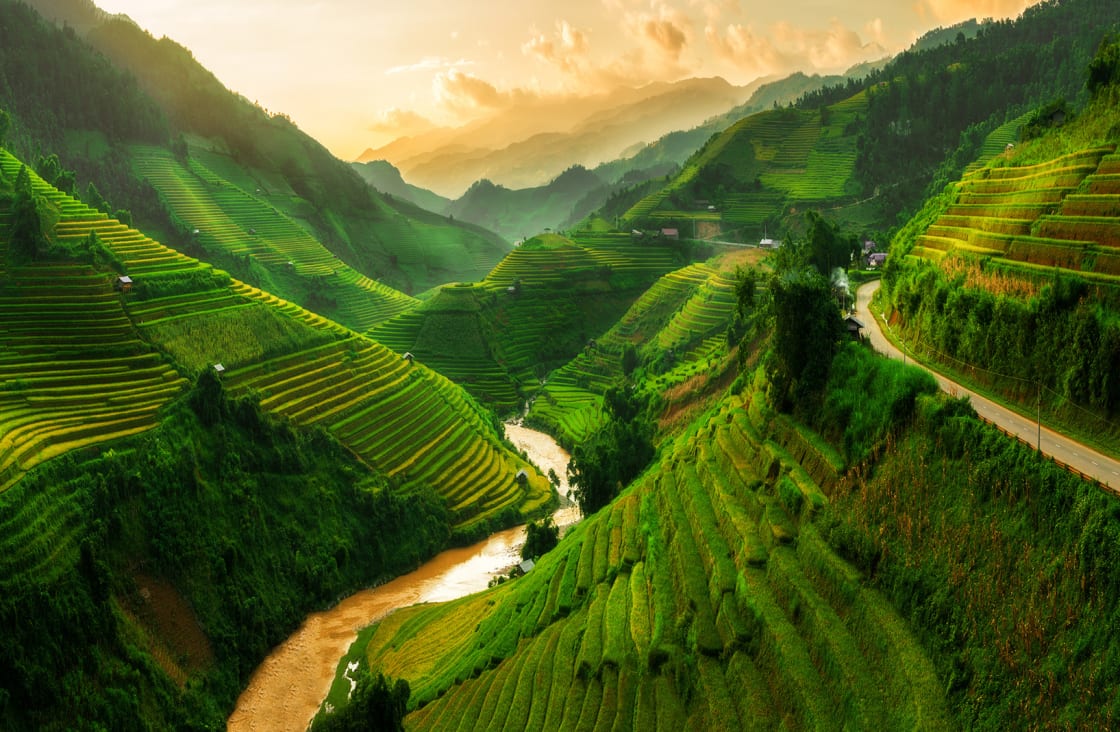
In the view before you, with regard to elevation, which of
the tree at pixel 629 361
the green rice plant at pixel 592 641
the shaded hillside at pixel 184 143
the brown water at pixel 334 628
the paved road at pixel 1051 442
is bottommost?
the brown water at pixel 334 628

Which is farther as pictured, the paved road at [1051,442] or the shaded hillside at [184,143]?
the shaded hillside at [184,143]

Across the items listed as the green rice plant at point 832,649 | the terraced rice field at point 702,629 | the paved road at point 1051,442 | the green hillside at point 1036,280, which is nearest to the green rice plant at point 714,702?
the terraced rice field at point 702,629

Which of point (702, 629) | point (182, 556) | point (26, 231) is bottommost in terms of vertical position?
point (702, 629)

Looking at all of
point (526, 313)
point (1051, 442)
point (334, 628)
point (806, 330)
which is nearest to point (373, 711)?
point (806, 330)

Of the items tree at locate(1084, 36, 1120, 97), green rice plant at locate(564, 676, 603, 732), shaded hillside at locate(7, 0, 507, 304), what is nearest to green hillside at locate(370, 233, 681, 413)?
shaded hillside at locate(7, 0, 507, 304)

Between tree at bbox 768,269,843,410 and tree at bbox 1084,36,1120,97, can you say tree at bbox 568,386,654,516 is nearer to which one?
tree at bbox 768,269,843,410

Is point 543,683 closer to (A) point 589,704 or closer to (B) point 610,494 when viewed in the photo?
(A) point 589,704

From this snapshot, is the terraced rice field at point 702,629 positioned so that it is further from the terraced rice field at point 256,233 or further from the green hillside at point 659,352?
the terraced rice field at point 256,233
